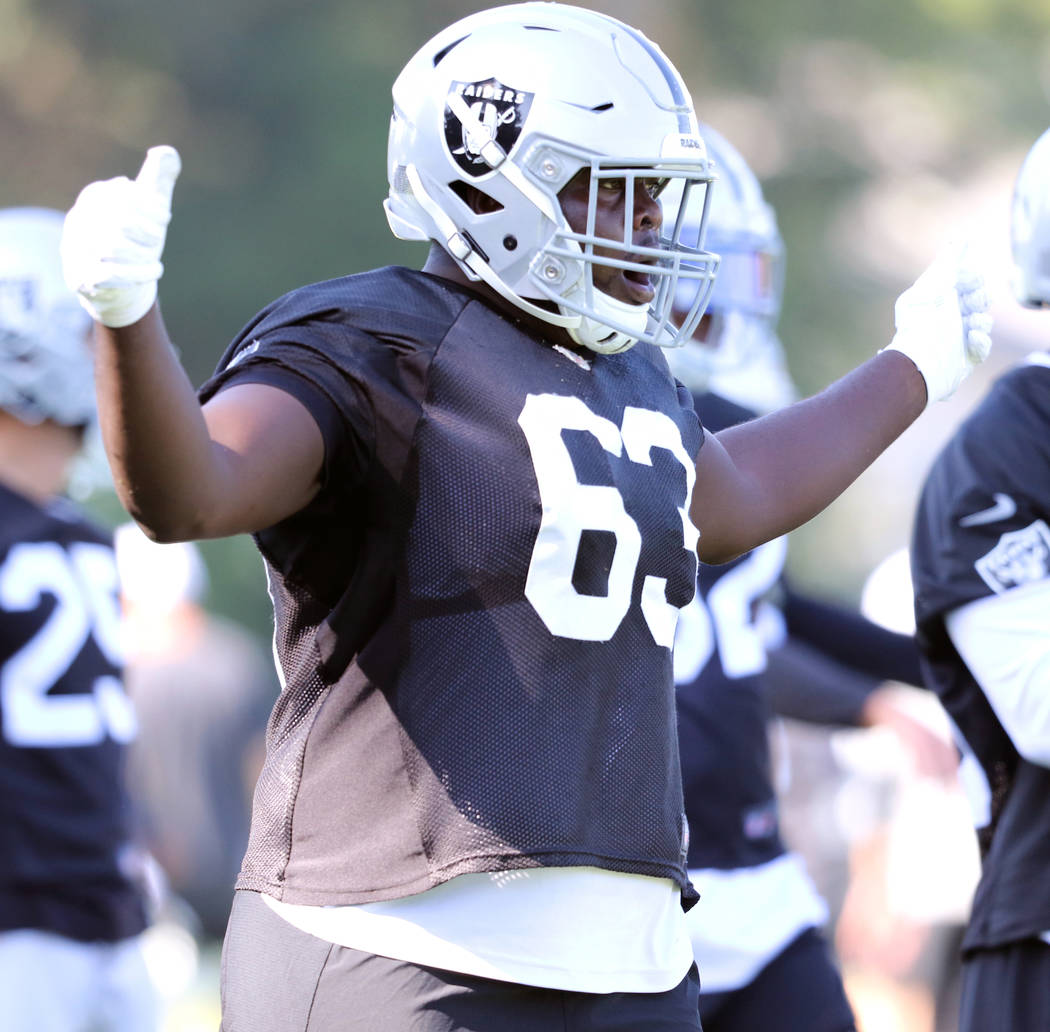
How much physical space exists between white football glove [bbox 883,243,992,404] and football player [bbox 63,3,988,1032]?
566mm

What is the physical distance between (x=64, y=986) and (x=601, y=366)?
2.19 meters

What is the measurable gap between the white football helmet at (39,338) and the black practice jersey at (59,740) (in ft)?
1.11

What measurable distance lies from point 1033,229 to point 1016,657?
86cm

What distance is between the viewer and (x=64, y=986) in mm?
4016

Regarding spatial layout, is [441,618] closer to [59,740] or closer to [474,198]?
[474,198]

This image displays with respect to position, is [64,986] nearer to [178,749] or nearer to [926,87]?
[178,749]

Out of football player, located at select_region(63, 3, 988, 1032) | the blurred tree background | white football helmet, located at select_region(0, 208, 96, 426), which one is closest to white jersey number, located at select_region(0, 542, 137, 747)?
white football helmet, located at select_region(0, 208, 96, 426)

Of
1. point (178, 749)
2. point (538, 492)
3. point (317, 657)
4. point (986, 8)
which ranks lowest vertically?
point (178, 749)

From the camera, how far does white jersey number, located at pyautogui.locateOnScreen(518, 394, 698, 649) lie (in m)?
2.27

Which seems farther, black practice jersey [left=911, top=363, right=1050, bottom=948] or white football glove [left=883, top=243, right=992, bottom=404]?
black practice jersey [left=911, top=363, right=1050, bottom=948]

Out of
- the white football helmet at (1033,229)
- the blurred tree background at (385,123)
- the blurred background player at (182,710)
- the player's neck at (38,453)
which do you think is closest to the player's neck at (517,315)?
the white football helmet at (1033,229)

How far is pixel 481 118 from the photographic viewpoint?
2.46m

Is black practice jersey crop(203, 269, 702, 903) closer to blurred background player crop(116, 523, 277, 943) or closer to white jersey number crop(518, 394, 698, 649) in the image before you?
white jersey number crop(518, 394, 698, 649)

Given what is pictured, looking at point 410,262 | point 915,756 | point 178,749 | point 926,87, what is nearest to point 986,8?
point 926,87
